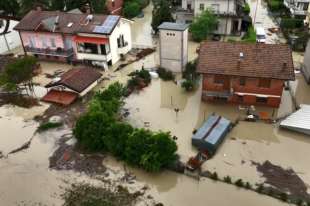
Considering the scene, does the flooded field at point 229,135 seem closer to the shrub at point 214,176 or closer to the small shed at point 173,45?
the shrub at point 214,176

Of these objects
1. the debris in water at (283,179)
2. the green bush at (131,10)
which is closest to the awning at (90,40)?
the green bush at (131,10)

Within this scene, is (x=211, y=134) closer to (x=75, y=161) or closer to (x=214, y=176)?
(x=214, y=176)

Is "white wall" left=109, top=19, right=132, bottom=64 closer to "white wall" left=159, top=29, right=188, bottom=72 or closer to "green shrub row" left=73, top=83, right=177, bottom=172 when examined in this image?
"white wall" left=159, top=29, right=188, bottom=72

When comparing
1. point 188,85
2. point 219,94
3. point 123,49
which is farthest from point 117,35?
point 219,94

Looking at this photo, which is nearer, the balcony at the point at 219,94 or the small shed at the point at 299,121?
the small shed at the point at 299,121

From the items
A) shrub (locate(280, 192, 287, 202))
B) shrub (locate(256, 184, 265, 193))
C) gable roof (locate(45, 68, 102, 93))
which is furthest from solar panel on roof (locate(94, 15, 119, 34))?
shrub (locate(280, 192, 287, 202))

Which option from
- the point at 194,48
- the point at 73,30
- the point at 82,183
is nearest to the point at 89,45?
the point at 73,30
